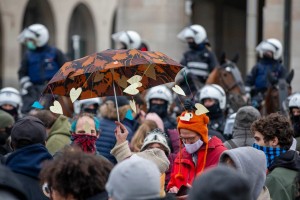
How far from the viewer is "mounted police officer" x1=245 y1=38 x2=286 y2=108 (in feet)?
53.6

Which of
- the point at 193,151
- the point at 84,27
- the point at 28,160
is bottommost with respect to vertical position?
the point at 84,27

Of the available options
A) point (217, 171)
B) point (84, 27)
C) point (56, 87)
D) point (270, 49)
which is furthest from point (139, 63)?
point (84, 27)

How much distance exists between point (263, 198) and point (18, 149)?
1729 mm

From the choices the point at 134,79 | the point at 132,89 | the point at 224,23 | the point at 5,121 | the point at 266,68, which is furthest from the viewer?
the point at 224,23

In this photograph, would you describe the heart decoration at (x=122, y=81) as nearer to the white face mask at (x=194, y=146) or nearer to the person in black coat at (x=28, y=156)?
the white face mask at (x=194, y=146)

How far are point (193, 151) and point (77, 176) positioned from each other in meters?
2.86

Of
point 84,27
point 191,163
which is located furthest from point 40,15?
point 191,163

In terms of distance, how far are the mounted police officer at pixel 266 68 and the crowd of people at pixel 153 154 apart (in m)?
0.52

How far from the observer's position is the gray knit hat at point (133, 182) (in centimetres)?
493

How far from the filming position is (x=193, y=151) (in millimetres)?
8211

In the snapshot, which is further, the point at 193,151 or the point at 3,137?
the point at 3,137

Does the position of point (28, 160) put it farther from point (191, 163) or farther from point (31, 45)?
point (31, 45)

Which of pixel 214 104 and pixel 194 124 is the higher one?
pixel 194 124

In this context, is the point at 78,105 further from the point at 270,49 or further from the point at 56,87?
the point at 56,87
